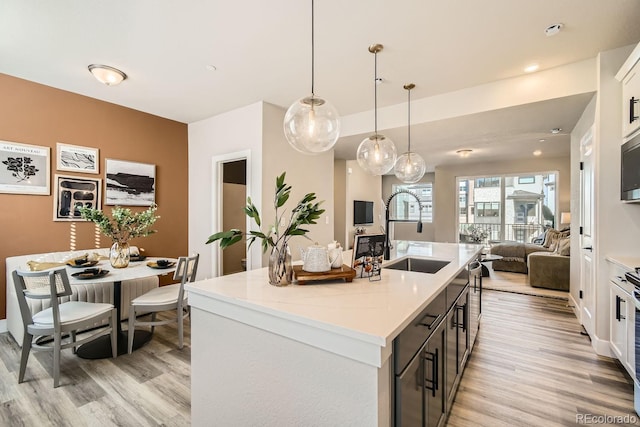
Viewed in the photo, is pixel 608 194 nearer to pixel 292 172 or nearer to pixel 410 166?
pixel 410 166

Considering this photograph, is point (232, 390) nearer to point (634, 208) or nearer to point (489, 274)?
point (634, 208)

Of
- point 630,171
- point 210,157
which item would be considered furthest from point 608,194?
point 210,157

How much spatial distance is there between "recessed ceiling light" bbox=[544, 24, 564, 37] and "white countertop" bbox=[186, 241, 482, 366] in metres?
2.17

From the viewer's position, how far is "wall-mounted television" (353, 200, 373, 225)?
6953 millimetres

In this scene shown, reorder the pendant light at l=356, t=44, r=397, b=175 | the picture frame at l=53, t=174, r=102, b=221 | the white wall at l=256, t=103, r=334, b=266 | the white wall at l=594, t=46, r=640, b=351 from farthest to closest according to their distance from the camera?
the white wall at l=256, t=103, r=334, b=266 < the picture frame at l=53, t=174, r=102, b=221 < the pendant light at l=356, t=44, r=397, b=175 < the white wall at l=594, t=46, r=640, b=351

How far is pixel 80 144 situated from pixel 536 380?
17.4 ft

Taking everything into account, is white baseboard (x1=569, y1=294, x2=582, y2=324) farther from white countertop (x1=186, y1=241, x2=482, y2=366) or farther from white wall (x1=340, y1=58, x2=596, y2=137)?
white countertop (x1=186, y1=241, x2=482, y2=366)

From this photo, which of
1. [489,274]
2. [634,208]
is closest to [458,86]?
[634,208]

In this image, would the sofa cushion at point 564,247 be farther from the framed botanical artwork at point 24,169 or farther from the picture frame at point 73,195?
the framed botanical artwork at point 24,169

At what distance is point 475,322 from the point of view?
2822mm

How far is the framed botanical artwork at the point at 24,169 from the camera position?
3111 millimetres

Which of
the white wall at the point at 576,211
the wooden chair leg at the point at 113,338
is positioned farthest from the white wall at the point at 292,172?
the white wall at the point at 576,211

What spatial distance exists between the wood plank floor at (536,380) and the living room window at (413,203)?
21.5 feet

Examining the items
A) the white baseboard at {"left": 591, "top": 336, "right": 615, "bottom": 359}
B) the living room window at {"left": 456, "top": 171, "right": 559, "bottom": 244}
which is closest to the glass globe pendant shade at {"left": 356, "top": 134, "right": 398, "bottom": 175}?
the white baseboard at {"left": 591, "top": 336, "right": 615, "bottom": 359}
